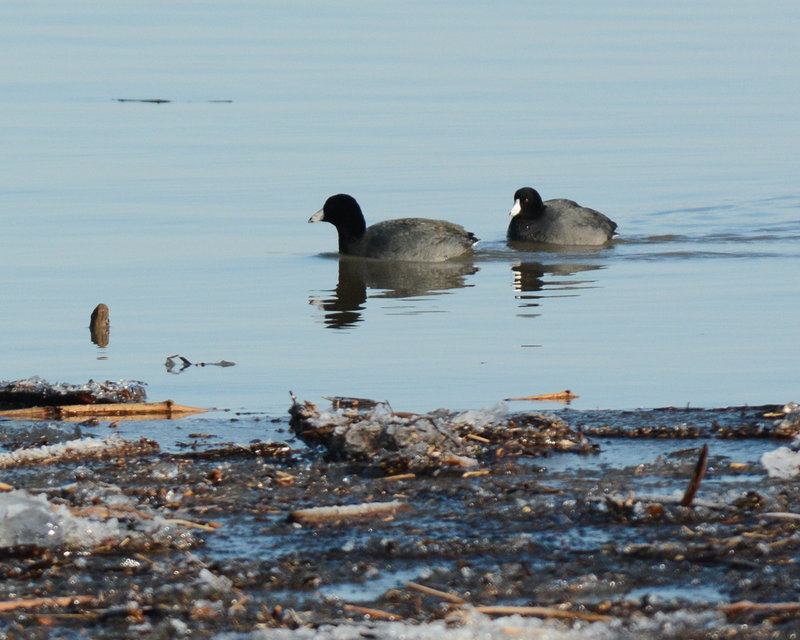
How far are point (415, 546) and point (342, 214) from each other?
1306 cm

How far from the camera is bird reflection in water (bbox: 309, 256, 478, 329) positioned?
13150mm

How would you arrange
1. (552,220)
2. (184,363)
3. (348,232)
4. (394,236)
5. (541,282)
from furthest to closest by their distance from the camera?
1. (552,220)
2. (348,232)
3. (394,236)
4. (541,282)
5. (184,363)

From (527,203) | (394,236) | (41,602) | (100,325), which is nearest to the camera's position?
(41,602)

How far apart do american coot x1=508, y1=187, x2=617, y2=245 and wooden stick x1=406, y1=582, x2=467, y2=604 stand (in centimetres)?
1351

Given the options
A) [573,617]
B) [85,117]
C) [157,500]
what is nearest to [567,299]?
[157,500]

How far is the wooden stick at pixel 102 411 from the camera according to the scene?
7.33 meters

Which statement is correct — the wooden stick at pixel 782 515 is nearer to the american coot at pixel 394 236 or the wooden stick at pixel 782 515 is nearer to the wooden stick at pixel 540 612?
the wooden stick at pixel 540 612

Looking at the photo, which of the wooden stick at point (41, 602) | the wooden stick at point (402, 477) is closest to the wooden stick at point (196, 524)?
the wooden stick at point (41, 602)

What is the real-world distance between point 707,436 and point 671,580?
211cm

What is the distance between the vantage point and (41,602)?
434cm

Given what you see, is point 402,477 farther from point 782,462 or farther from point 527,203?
point 527,203

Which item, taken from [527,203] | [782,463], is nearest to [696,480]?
[782,463]

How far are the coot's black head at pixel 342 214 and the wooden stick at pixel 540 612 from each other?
13489mm

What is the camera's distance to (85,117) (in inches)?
1002
